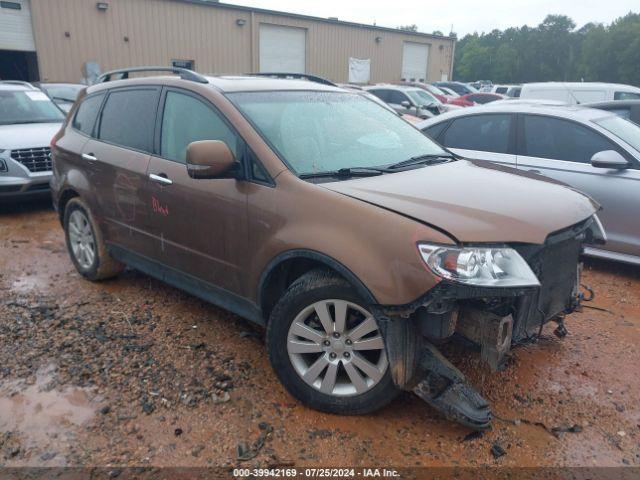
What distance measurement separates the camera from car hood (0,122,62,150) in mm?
7150

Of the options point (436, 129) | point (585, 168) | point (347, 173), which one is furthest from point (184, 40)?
point (347, 173)

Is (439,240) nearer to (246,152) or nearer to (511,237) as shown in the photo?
(511,237)

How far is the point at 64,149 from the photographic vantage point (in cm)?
482

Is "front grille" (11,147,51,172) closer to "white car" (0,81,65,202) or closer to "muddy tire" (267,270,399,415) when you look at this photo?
"white car" (0,81,65,202)

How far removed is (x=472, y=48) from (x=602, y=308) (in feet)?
296

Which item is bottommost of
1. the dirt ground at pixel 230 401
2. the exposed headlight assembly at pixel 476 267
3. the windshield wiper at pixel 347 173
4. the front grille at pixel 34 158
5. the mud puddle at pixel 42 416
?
the mud puddle at pixel 42 416

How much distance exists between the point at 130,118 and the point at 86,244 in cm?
132

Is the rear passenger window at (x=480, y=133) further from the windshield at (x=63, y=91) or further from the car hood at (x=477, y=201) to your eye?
the windshield at (x=63, y=91)

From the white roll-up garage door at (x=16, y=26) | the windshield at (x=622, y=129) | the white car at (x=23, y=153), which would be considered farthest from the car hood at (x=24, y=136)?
the white roll-up garage door at (x=16, y=26)

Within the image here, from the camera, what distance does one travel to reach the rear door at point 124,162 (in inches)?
155

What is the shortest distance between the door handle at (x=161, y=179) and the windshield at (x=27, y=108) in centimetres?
538

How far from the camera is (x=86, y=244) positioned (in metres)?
4.80

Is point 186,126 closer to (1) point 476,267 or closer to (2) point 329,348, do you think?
(2) point 329,348

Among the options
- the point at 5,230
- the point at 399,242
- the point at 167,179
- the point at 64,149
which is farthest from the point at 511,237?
the point at 5,230
